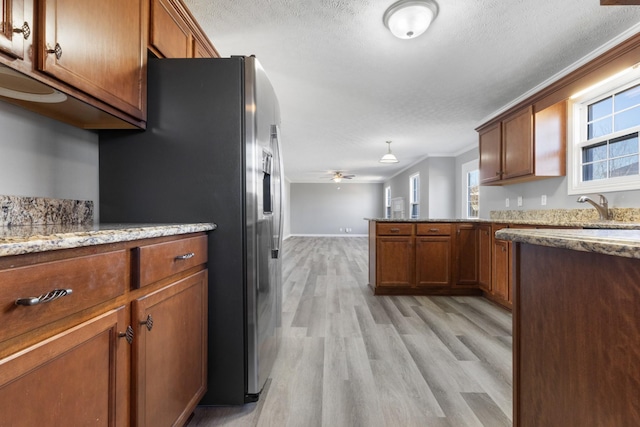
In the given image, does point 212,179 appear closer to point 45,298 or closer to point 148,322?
point 148,322

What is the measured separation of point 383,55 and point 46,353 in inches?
108

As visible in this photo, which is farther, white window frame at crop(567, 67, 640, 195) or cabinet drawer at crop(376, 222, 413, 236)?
cabinet drawer at crop(376, 222, 413, 236)

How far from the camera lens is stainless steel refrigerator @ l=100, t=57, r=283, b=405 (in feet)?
4.90

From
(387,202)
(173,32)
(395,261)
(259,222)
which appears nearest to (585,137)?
(395,261)

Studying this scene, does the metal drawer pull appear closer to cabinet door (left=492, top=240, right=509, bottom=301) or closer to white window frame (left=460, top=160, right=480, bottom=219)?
cabinet door (left=492, top=240, right=509, bottom=301)

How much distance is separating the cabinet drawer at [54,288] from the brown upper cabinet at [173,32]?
125cm

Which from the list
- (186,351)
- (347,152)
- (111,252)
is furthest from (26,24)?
(347,152)

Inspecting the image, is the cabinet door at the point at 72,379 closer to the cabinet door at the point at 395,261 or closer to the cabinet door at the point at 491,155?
the cabinet door at the point at 395,261

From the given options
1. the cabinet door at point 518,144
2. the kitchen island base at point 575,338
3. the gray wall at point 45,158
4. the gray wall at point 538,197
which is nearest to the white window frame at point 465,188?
the gray wall at point 538,197

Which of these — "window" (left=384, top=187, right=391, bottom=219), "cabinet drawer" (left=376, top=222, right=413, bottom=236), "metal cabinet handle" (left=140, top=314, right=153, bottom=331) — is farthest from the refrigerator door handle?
"window" (left=384, top=187, right=391, bottom=219)

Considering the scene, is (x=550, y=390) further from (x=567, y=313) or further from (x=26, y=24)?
(x=26, y=24)

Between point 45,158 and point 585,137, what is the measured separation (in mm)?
4223

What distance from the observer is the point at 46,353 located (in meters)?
0.66

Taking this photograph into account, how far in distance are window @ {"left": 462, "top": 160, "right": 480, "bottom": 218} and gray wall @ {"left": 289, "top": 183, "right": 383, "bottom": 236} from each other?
657cm
